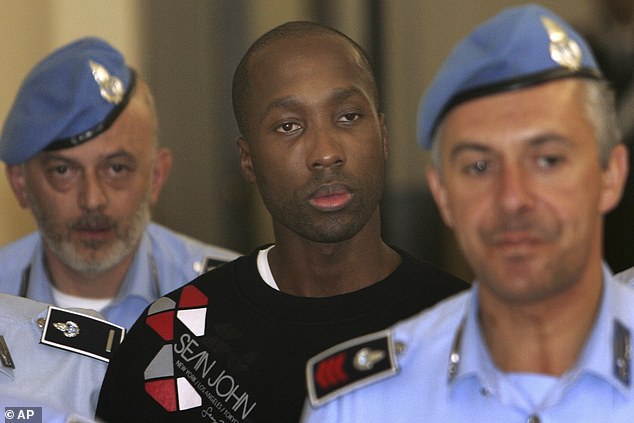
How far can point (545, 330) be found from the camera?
4.42 feet

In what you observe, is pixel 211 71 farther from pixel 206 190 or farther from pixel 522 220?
pixel 522 220

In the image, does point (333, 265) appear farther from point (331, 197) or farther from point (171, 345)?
point (171, 345)

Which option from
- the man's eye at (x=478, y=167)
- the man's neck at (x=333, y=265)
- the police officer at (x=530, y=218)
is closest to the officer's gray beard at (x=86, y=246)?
the man's neck at (x=333, y=265)

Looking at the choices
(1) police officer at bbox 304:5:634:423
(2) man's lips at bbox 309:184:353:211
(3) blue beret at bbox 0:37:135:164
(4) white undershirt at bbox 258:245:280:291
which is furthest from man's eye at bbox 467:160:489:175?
(3) blue beret at bbox 0:37:135:164

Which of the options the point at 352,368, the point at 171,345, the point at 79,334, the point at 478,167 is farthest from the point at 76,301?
the point at 478,167

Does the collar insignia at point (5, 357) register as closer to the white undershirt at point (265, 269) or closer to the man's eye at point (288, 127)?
the white undershirt at point (265, 269)

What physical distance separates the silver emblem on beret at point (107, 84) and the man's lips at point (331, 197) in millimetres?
925

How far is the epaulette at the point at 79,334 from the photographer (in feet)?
6.48

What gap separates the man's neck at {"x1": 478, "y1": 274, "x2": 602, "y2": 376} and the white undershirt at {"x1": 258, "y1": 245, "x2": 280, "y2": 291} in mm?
556

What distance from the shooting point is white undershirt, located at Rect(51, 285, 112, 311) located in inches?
107

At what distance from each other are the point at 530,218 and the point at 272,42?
0.70 metres

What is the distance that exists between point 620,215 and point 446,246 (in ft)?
2.90

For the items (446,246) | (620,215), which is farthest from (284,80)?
(446,246)

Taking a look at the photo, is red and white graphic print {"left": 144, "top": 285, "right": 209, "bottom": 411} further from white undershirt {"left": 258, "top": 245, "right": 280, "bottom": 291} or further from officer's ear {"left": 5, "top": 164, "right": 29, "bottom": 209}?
officer's ear {"left": 5, "top": 164, "right": 29, "bottom": 209}
